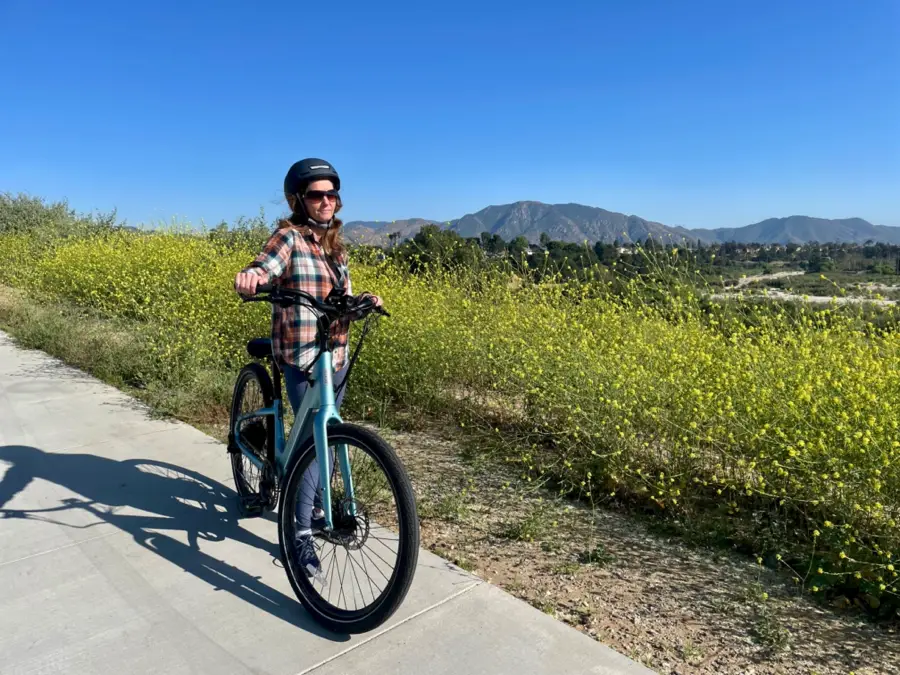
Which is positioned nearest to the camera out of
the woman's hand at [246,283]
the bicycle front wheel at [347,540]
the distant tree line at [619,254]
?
the bicycle front wheel at [347,540]

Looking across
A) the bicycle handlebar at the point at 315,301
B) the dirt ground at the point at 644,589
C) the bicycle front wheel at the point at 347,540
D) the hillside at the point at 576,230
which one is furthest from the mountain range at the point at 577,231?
the bicycle front wheel at the point at 347,540

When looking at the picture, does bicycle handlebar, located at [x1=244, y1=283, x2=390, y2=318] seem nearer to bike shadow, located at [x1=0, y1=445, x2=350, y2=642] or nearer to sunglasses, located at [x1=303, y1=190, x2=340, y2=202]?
sunglasses, located at [x1=303, y1=190, x2=340, y2=202]

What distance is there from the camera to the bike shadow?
260 cm

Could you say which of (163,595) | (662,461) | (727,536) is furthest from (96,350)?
(727,536)

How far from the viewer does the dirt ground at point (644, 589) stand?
2.21 meters

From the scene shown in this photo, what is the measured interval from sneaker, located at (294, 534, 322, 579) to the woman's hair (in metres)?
1.22

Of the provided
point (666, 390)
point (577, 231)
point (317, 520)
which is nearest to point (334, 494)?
point (317, 520)

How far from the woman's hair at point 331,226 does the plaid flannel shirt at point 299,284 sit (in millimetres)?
46

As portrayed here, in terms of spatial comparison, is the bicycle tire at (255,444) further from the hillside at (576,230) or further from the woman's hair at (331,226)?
the hillside at (576,230)

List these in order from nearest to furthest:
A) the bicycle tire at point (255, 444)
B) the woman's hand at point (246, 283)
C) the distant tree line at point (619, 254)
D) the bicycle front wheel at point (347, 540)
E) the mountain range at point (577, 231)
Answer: the bicycle front wheel at point (347, 540) < the woman's hand at point (246, 283) < the bicycle tire at point (255, 444) < the distant tree line at point (619, 254) < the mountain range at point (577, 231)

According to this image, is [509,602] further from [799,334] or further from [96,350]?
[96,350]

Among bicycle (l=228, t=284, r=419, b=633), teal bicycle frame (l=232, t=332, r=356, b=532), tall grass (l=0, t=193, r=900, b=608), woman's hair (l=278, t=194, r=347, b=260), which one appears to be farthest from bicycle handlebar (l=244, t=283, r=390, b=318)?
tall grass (l=0, t=193, r=900, b=608)

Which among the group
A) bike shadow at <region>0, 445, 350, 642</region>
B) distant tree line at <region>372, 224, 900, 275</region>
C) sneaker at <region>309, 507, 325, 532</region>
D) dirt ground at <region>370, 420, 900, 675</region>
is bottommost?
dirt ground at <region>370, 420, 900, 675</region>

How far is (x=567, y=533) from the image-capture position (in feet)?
10.2
